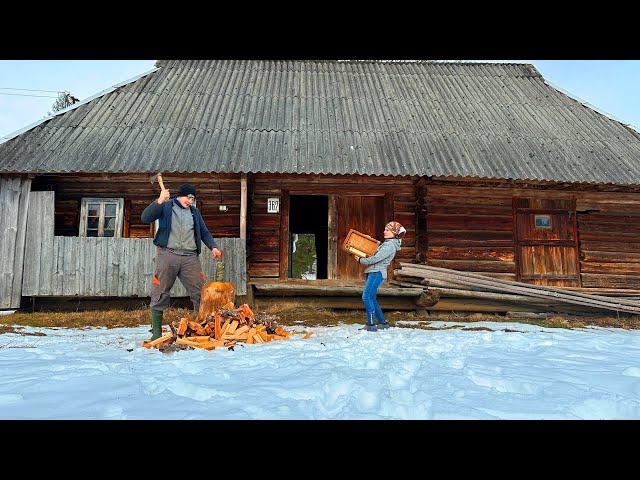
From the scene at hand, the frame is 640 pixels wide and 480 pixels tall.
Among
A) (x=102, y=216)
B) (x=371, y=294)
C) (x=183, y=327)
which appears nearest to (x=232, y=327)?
(x=183, y=327)

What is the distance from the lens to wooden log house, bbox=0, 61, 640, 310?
7.47 meters

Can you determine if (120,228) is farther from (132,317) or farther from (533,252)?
(533,252)

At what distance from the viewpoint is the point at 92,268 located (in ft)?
24.0

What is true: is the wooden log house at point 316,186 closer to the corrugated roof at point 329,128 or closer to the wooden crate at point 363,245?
the corrugated roof at point 329,128

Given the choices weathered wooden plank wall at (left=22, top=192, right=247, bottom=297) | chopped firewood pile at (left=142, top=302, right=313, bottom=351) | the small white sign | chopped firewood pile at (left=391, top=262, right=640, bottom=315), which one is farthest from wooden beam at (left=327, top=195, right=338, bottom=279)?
chopped firewood pile at (left=142, top=302, right=313, bottom=351)

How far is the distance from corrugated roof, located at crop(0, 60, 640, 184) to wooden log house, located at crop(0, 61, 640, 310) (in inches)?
1.9

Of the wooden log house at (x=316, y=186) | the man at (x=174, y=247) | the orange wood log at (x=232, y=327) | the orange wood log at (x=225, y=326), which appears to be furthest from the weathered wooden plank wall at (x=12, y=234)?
the orange wood log at (x=232, y=327)

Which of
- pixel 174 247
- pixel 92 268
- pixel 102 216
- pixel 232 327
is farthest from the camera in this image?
pixel 102 216

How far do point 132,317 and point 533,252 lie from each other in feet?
28.5

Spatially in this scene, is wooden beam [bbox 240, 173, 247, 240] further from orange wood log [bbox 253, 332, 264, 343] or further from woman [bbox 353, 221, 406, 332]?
orange wood log [bbox 253, 332, 264, 343]

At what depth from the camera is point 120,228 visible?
846 centimetres

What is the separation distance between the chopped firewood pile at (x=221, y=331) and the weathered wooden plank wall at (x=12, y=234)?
5063 millimetres

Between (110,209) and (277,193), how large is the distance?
12.2ft

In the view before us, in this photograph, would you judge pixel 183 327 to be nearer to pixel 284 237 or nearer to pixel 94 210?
pixel 284 237
